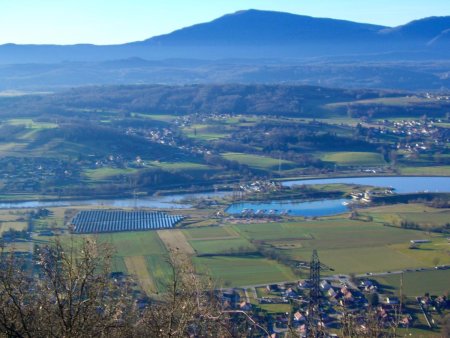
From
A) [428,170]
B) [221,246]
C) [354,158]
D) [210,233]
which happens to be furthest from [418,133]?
[221,246]

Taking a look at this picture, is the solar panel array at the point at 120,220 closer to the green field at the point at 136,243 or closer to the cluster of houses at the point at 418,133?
the green field at the point at 136,243

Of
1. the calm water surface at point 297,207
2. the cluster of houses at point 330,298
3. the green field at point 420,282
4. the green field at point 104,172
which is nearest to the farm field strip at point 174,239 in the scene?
the cluster of houses at point 330,298

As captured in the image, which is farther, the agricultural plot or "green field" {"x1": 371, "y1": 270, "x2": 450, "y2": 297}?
the agricultural plot

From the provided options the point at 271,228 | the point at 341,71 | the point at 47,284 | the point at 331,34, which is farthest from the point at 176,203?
the point at 331,34

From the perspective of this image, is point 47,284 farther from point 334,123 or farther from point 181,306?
point 334,123

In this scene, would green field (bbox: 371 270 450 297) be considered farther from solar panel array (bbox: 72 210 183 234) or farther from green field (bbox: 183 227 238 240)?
solar panel array (bbox: 72 210 183 234)

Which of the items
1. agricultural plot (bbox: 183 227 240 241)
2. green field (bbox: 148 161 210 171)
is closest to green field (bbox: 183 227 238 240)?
agricultural plot (bbox: 183 227 240 241)
